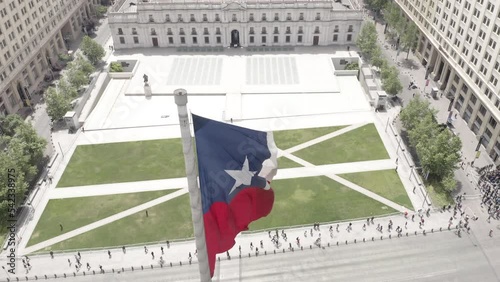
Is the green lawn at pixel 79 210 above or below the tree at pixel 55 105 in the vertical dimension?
below

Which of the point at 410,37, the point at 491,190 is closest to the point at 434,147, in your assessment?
the point at 491,190

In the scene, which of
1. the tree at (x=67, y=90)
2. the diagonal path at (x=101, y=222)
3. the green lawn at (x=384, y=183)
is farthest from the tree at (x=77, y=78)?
the green lawn at (x=384, y=183)

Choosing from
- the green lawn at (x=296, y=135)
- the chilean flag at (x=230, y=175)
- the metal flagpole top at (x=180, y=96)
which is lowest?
the green lawn at (x=296, y=135)

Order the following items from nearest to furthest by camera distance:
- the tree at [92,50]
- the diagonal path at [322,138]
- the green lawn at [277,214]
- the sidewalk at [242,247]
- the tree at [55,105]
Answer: the sidewalk at [242,247] → the green lawn at [277,214] → the diagonal path at [322,138] → the tree at [55,105] → the tree at [92,50]

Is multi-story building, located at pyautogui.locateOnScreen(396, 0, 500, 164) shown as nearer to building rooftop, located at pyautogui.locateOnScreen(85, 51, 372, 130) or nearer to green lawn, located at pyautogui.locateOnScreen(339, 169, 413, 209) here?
building rooftop, located at pyautogui.locateOnScreen(85, 51, 372, 130)

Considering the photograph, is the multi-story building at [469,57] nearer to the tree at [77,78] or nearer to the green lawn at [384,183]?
the green lawn at [384,183]

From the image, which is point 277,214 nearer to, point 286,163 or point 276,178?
point 276,178

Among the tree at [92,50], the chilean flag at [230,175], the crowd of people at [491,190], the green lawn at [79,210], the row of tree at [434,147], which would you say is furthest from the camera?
the tree at [92,50]
